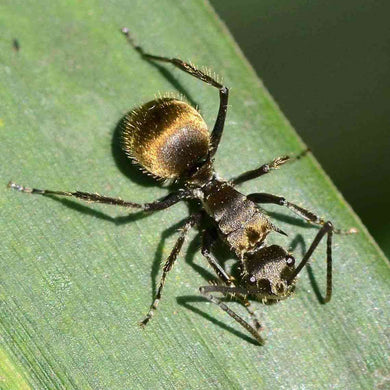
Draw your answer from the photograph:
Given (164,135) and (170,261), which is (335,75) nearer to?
(164,135)

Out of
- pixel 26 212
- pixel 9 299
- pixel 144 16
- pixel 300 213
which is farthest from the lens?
pixel 144 16

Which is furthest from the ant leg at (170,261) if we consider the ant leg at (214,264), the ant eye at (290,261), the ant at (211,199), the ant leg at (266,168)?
the ant eye at (290,261)

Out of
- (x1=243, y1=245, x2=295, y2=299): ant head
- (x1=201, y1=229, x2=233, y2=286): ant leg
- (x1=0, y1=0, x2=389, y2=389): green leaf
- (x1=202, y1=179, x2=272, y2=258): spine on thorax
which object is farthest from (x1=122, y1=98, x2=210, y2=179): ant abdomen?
(x1=243, y1=245, x2=295, y2=299): ant head

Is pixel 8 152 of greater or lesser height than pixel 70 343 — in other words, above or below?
above

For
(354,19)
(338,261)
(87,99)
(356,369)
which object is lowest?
(356,369)

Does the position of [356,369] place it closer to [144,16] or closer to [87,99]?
[87,99]

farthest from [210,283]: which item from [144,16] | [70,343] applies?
[144,16]

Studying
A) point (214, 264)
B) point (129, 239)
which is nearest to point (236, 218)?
point (214, 264)

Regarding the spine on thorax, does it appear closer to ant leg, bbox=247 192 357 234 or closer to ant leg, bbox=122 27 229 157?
ant leg, bbox=247 192 357 234
